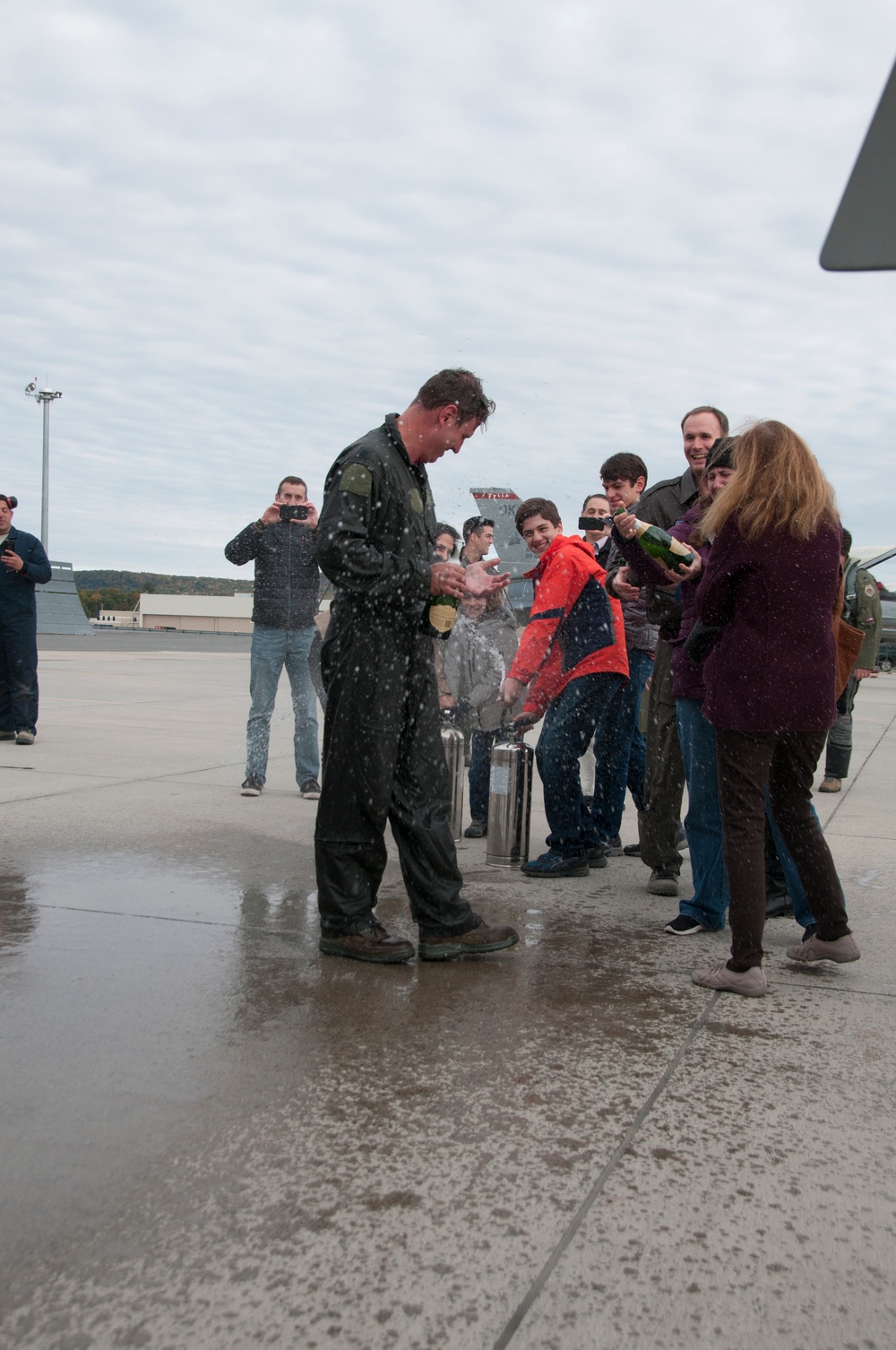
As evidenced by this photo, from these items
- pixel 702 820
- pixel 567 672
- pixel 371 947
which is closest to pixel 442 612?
pixel 371 947

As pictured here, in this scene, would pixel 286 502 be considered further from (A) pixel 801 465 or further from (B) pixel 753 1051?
(B) pixel 753 1051

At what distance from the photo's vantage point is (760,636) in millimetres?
3729

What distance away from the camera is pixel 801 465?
368cm

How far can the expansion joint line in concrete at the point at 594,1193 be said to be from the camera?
1.93 metres

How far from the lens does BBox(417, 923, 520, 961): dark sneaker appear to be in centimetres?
396

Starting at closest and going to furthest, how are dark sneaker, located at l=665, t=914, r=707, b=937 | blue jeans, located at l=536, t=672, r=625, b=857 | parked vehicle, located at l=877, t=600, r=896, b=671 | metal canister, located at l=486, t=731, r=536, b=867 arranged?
dark sneaker, located at l=665, t=914, r=707, b=937 → blue jeans, located at l=536, t=672, r=625, b=857 → metal canister, located at l=486, t=731, r=536, b=867 → parked vehicle, located at l=877, t=600, r=896, b=671

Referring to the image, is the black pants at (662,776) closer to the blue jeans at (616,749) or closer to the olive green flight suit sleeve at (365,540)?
the blue jeans at (616,749)

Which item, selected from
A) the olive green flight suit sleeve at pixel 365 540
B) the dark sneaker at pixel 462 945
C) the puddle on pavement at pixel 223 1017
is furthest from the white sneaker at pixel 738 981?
the olive green flight suit sleeve at pixel 365 540

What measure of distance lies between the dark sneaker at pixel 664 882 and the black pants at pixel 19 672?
5712 millimetres

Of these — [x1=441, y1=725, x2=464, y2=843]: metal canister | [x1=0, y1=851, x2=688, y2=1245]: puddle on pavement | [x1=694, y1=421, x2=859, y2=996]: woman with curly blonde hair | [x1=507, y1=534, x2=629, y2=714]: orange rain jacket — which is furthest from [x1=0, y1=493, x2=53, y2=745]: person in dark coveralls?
[x1=694, y1=421, x2=859, y2=996]: woman with curly blonde hair

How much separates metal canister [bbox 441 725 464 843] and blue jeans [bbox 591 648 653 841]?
748 mm

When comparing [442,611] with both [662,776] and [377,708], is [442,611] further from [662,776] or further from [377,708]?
[662,776]

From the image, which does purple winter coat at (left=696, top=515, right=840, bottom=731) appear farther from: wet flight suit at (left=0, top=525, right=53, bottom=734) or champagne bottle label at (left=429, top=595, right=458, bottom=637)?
wet flight suit at (left=0, top=525, right=53, bottom=734)

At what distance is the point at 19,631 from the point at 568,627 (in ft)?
17.6
